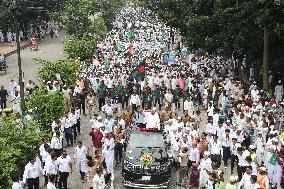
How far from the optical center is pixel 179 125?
723 inches

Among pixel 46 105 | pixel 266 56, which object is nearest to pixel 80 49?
pixel 266 56

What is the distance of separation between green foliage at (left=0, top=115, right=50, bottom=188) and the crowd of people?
0.44 meters

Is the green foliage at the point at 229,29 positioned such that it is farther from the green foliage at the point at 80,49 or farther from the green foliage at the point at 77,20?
the green foliage at the point at 77,20

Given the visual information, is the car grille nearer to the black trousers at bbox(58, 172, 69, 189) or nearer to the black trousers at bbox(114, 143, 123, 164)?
the black trousers at bbox(58, 172, 69, 189)

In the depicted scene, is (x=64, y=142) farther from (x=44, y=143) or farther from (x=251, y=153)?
Result: (x=251, y=153)

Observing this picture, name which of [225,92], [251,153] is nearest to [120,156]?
[251,153]

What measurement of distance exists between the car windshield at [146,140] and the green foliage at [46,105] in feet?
13.5

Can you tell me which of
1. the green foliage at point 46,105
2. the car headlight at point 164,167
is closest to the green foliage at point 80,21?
the green foliage at point 46,105

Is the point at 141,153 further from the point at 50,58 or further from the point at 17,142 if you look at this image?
the point at 50,58

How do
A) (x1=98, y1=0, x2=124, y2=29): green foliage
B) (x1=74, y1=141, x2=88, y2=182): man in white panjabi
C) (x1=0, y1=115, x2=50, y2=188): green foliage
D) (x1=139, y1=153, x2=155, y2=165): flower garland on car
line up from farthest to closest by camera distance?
1. (x1=98, y1=0, x2=124, y2=29): green foliage
2. (x1=74, y1=141, x2=88, y2=182): man in white panjabi
3. (x1=139, y1=153, x2=155, y2=165): flower garland on car
4. (x1=0, y1=115, x2=50, y2=188): green foliage

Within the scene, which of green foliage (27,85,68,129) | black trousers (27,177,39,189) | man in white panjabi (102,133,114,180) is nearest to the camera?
black trousers (27,177,39,189)

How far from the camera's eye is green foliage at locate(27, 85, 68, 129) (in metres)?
19.6

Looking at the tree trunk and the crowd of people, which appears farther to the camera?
the tree trunk

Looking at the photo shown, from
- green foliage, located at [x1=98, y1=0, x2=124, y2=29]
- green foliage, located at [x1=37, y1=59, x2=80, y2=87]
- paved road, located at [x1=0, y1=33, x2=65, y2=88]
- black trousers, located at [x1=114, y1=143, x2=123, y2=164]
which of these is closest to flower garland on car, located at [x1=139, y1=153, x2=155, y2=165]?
black trousers, located at [x1=114, y1=143, x2=123, y2=164]
